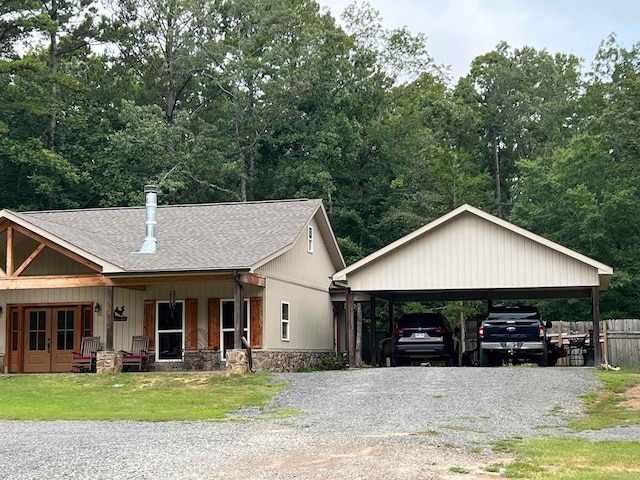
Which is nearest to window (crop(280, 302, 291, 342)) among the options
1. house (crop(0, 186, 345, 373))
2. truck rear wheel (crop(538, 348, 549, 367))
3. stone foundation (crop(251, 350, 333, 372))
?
house (crop(0, 186, 345, 373))

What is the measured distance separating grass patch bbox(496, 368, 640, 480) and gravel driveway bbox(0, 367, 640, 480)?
36 cm

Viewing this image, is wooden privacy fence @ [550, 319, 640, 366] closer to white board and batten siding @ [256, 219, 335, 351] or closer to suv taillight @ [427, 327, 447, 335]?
suv taillight @ [427, 327, 447, 335]

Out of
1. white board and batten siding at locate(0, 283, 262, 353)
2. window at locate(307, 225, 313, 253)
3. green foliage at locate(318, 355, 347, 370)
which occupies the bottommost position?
green foliage at locate(318, 355, 347, 370)

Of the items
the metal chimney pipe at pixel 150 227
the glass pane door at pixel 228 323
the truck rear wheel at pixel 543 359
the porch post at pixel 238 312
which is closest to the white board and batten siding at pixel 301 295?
the glass pane door at pixel 228 323

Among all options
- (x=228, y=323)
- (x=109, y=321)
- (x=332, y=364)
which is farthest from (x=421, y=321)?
(x=109, y=321)

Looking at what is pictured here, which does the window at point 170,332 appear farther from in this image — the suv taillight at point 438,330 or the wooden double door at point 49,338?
the suv taillight at point 438,330

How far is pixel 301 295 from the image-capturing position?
1097 inches

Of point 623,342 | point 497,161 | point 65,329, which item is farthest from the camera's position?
point 497,161

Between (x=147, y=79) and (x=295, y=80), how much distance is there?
9750mm

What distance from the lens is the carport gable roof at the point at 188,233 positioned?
908 inches

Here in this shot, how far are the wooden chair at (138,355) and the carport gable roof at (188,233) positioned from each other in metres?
2.39

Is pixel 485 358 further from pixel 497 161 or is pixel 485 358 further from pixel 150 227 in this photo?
pixel 497 161

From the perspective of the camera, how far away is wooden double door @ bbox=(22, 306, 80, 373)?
84.4ft

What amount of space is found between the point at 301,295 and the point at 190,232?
155 inches
